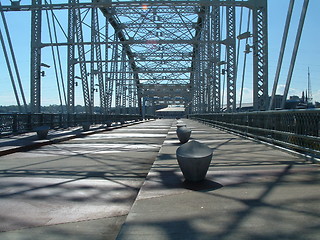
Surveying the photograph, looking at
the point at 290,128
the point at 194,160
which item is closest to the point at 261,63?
the point at 290,128

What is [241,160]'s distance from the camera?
8.34 m

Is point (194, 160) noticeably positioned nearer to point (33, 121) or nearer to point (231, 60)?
point (33, 121)

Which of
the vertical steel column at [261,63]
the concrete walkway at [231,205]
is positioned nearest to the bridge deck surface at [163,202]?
the concrete walkway at [231,205]

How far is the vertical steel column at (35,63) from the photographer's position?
79.0ft

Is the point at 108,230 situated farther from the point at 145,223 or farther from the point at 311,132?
the point at 311,132

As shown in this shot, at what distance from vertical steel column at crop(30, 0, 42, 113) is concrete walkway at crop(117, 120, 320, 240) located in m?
19.5

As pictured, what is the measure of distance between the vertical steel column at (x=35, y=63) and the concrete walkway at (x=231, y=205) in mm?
19536

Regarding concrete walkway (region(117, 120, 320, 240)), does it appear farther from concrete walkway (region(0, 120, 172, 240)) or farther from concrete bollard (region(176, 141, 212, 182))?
concrete walkway (region(0, 120, 172, 240))

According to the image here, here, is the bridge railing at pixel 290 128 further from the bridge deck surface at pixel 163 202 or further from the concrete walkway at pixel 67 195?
the concrete walkway at pixel 67 195

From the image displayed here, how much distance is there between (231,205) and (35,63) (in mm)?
23309

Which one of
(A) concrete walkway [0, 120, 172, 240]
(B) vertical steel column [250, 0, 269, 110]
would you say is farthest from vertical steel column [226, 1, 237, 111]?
(A) concrete walkway [0, 120, 172, 240]

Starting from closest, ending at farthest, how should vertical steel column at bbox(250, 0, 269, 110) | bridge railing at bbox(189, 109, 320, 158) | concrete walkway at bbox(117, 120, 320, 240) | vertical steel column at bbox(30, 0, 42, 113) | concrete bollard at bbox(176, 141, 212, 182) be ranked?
concrete walkway at bbox(117, 120, 320, 240) → concrete bollard at bbox(176, 141, 212, 182) → bridge railing at bbox(189, 109, 320, 158) → vertical steel column at bbox(250, 0, 269, 110) → vertical steel column at bbox(30, 0, 42, 113)

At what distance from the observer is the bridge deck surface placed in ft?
11.8

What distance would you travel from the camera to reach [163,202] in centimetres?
470
